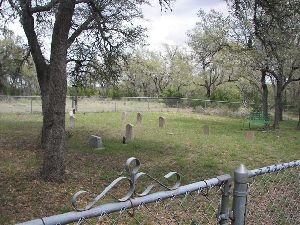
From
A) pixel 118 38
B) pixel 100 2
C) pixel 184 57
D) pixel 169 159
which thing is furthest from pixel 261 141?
pixel 184 57

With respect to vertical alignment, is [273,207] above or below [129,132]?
below

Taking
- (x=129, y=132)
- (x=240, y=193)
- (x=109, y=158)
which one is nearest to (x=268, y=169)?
(x=240, y=193)

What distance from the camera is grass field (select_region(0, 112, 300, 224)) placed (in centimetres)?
739

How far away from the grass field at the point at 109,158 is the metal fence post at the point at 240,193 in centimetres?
463

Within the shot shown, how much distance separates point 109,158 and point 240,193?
9.33 metres

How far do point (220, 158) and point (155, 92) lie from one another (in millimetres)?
55485

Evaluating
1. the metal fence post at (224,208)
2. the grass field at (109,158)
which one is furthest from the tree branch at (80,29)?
the metal fence post at (224,208)

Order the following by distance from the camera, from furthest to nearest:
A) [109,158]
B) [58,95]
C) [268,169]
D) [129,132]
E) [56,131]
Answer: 1. [129,132]
2. [109,158]
3. [58,95]
4. [56,131]
5. [268,169]

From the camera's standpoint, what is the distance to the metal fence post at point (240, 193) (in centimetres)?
261

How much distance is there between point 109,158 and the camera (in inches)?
462

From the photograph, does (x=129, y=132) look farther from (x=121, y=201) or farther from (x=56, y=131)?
(x=121, y=201)

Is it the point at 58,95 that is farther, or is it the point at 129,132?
the point at 129,132

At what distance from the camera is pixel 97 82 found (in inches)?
614

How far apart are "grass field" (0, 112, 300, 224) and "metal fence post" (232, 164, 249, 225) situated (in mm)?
4633
